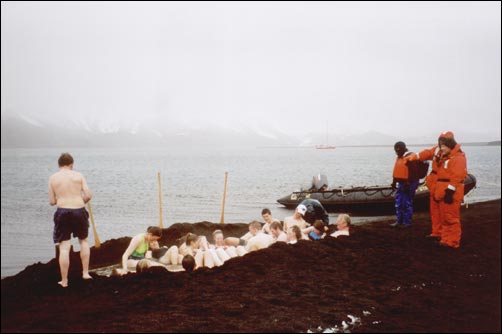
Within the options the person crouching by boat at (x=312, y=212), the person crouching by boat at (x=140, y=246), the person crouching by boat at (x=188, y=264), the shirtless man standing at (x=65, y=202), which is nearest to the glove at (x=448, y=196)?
the person crouching by boat at (x=312, y=212)

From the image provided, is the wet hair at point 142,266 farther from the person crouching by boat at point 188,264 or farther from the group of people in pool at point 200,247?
the person crouching by boat at point 188,264

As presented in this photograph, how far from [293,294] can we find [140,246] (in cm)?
393

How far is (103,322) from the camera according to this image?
15.4 ft

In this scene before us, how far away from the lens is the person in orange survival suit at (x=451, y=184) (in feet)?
25.6

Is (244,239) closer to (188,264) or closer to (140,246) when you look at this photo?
(140,246)

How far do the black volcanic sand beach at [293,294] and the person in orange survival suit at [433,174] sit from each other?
67 cm

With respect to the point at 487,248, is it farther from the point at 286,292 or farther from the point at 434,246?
the point at 286,292

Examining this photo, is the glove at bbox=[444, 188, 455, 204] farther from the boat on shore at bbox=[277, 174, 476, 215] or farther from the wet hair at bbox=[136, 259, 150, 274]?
the boat on shore at bbox=[277, 174, 476, 215]

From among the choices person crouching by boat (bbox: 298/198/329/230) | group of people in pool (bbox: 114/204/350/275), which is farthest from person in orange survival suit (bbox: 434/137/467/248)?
person crouching by boat (bbox: 298/198/329/230)

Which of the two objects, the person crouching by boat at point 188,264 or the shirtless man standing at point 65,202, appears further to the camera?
the person crouching by boat at point 188,264

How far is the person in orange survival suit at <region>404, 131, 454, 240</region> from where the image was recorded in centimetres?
817

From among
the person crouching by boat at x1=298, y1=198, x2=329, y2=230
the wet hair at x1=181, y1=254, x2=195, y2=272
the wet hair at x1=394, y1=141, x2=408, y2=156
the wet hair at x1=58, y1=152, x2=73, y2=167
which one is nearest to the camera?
the wet hair at x1=58, y1=152, x2=73, y2=167

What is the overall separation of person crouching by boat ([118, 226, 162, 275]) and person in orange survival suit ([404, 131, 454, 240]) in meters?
5.20

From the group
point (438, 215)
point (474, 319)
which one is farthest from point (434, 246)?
point (474, 319)
